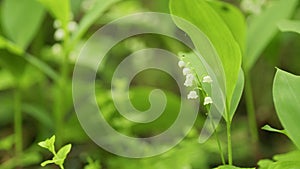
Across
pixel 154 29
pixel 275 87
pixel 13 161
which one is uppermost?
pixel 154 29

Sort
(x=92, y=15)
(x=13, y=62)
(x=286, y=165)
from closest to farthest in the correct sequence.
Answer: (x=286, y=165) → (x=92, y=15) → (x=13, y=62)

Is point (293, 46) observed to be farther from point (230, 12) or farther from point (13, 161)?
point (13, 161)

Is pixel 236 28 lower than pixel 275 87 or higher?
higher

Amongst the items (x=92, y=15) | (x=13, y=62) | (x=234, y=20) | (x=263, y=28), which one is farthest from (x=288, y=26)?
(x=13, y=62)

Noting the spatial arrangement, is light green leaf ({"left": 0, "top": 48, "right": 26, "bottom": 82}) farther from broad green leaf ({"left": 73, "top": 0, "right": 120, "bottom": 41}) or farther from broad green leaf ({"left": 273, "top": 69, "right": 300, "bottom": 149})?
broad green leaf ({"left": 273, "top": 69, "right": 300, "bottom": 149})

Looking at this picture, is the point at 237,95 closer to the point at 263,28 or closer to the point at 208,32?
the point at 208,32

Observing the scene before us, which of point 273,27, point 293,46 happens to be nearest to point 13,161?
point 273,27

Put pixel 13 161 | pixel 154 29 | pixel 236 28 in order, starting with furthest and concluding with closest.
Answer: pixel 154 29 < pixel 13 161 < pixel 236 28
